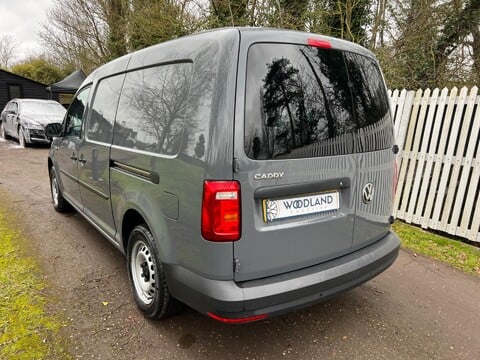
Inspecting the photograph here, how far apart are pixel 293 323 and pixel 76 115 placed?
3.18 m

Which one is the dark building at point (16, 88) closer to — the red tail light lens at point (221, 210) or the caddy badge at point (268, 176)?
the red tail light lens at point (221, 210)

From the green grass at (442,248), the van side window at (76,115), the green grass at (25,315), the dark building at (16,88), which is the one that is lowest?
the green grass at (25,315)

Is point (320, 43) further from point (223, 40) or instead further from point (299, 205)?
point (299, 205)

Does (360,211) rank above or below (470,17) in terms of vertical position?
below

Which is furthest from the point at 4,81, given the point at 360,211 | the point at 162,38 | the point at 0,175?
the point at 360,211

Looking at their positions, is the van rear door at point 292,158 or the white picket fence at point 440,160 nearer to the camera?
the van rear door at point 292,158

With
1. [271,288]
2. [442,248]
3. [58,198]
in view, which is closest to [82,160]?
Answer: [58,198]

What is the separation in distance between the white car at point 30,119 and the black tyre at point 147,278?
922 cm

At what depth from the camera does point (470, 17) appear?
7.57 meters

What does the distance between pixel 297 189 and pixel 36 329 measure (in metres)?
2.13

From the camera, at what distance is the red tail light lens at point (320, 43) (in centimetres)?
212

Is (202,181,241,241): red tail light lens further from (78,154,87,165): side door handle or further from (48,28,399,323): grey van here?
(78,154,87,165): side door handle

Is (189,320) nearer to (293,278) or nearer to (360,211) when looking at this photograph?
(293,278)

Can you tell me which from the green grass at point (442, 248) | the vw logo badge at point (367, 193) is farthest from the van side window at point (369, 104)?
the green grass at point (442, 248)
